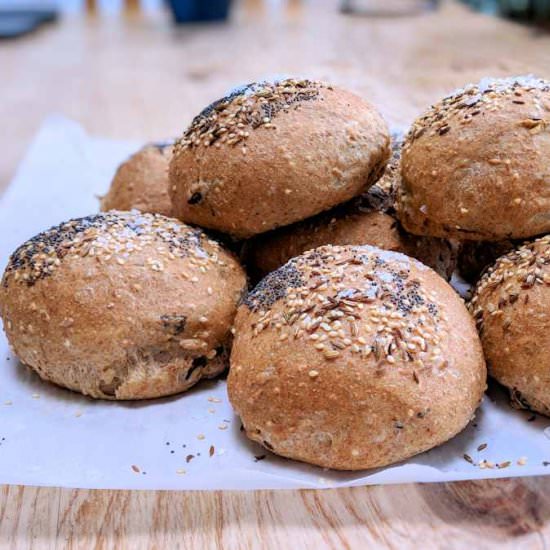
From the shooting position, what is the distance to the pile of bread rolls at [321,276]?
3.92 ft

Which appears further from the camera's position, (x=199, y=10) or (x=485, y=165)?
→ (x=199, y=10)

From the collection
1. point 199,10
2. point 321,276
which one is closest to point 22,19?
point 199,10

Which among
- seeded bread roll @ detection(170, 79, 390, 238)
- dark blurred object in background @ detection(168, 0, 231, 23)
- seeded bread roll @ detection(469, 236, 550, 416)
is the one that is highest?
seeded bread roll @ detection(170, 79, 390, 238)

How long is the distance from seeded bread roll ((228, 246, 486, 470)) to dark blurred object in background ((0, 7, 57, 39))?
189 inches

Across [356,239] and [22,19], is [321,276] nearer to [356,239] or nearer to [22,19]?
[356,239]

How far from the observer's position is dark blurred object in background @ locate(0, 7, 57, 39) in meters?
5.33

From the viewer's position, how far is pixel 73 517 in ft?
3.76

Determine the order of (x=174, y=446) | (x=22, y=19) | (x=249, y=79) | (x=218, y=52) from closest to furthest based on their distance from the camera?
(x=174, y=446) < (x=249, y=79) < (x=218, y=52) < (x=22, y=19)

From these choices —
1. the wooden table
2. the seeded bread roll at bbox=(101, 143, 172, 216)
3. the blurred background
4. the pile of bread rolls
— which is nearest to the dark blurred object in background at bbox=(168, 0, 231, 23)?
A: the blurred background

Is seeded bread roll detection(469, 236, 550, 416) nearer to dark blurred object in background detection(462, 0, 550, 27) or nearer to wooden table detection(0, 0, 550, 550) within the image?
wooden table detection(0, 0, 550, 550)

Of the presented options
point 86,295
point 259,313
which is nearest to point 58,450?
point 86,295

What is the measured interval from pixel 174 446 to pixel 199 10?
491 cm

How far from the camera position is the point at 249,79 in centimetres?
339

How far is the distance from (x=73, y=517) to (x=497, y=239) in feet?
3.06
